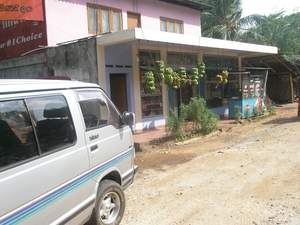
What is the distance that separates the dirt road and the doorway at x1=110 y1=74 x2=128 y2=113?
9.22 feet

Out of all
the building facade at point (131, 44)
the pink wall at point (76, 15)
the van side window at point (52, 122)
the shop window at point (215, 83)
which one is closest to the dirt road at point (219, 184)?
the van side window at point (52, 122)

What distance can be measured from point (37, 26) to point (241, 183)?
906 centimetres

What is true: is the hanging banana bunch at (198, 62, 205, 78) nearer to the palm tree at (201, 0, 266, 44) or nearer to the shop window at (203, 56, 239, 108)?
the shop window at (203, 56, 239, 108)

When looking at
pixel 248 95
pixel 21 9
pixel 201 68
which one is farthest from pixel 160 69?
pixel 248 95

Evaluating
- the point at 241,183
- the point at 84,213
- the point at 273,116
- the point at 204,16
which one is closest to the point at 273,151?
the point at 241,183

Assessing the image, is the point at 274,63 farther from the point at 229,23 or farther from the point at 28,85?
the point at 28,85

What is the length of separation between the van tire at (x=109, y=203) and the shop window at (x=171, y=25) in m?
11.5

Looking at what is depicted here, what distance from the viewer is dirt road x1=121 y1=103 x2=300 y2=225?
13.1 feet

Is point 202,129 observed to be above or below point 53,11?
below

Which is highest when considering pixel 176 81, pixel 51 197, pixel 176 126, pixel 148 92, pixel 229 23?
pixel 229 23

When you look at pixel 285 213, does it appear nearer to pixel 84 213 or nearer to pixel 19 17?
pixel 84 213

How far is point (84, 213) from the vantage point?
3.12 meters

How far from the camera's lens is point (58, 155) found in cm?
281

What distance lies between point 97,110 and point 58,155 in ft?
3.49
